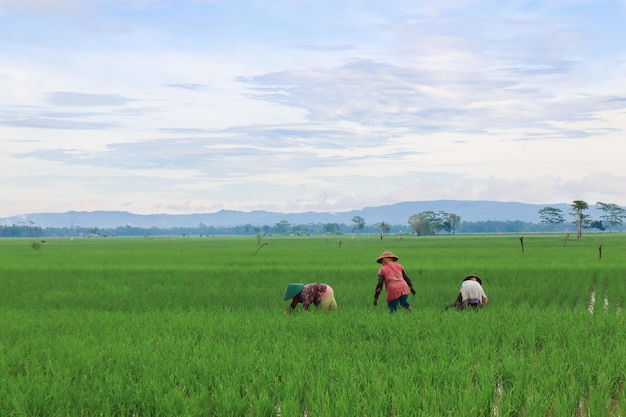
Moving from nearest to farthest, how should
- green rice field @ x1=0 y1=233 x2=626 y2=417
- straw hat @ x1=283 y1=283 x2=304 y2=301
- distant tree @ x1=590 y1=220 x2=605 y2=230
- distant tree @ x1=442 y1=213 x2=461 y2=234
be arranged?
green rice field @ x1=0 y1=233 x2=626 y2=417 → straw hat @ x1=283 y1=283 x2=304 y2=301 → distant tree @ x1=590 y1=220 x2=605 y2=230 → distant tree @ x1=442 y1=213 x2=461 y2=234

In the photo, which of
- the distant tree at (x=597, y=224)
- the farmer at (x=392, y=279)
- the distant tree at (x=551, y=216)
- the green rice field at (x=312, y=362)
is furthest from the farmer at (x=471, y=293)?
the distant tree at (x=551, y=216)

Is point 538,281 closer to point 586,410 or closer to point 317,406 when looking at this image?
point 586,410

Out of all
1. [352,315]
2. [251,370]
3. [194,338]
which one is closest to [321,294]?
[352,315]

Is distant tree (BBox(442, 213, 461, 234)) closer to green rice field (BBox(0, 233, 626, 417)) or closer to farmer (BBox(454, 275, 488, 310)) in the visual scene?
green rice field (BBox(0, 233, 626, 417))

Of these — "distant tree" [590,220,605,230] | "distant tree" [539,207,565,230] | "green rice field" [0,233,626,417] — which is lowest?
"green rice field" [0,233,626,417]

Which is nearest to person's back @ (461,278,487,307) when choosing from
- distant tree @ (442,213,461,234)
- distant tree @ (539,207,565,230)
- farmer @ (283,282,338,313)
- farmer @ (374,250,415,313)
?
farmer @ (374,250,415,313)

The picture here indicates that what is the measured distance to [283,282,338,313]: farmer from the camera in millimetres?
9219

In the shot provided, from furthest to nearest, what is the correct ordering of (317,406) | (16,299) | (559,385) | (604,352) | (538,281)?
(538,281) → (16,299) → (604,352) → (559,385) → (317,406)

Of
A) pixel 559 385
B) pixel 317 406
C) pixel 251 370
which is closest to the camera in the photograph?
pixel 317 406

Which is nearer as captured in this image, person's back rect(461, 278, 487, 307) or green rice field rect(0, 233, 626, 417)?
green rice field rect(0, 233, 626, 417)

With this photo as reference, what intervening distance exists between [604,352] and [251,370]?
3.73 m

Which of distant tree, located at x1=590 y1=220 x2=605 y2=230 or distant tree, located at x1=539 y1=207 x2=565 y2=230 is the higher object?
distant tree, located at x1=539 y1=207 x2=565 y2=230

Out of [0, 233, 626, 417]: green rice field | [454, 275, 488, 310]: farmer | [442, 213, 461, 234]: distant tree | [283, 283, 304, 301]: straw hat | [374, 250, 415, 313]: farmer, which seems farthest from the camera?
[442, 213, 461, 234]: distant tree

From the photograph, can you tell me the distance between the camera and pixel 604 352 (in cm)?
671
